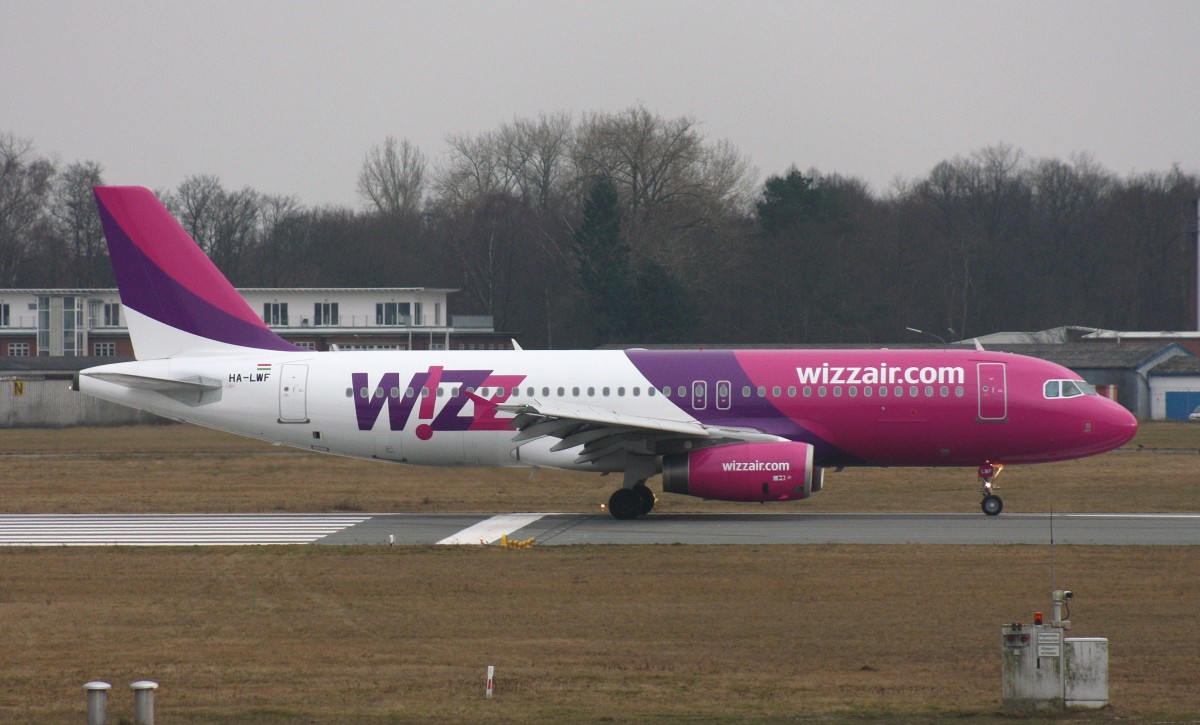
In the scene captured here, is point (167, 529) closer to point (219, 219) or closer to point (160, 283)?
point (160, 283)

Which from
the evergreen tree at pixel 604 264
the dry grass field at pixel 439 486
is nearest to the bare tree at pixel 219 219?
the evergreen tree at pixel 604 264

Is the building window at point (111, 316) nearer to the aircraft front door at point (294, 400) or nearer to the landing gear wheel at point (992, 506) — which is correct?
the aircraft front door at point (294, 400)

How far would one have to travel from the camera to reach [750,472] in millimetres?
25281

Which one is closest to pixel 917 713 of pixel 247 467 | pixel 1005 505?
pixel 1005 505

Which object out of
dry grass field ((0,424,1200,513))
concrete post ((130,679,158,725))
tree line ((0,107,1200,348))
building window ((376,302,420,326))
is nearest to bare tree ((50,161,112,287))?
tree line ((0,107,1200,348))

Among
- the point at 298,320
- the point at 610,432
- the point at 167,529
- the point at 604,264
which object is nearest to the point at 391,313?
the point at 298,320

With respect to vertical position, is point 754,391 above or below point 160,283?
below

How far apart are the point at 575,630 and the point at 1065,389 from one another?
15.2m

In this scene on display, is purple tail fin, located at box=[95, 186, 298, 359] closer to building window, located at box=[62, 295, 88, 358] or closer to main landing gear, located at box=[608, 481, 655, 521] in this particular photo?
main landing gear, located at box=[608, 481, 655, 521]

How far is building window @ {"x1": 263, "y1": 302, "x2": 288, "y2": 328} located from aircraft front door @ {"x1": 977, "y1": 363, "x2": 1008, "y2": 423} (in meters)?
58.9

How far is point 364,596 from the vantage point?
1791cm

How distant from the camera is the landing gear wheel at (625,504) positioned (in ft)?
87.7

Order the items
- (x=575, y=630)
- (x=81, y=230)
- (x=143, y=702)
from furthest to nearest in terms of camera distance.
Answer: (x=81, y=230), (x=575, y=630), (x=143, y=702)

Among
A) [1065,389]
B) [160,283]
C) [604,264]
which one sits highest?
[604,264]
